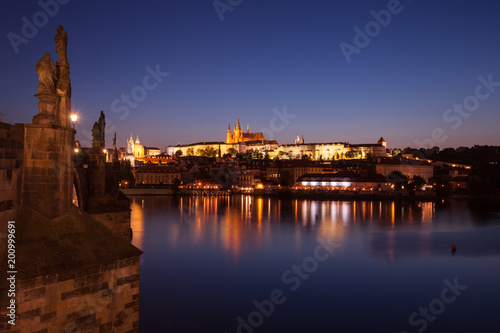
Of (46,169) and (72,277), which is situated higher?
(46,169)

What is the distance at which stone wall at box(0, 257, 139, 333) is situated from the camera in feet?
10.6

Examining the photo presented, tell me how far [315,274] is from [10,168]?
1248cm

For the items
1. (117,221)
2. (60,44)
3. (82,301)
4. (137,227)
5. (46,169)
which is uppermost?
(60,44)

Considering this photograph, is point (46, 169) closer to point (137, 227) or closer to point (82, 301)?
point (82, 301)

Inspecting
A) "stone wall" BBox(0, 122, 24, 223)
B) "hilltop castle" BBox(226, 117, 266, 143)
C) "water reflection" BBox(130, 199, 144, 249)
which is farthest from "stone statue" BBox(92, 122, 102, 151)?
"hilltop castle" BBox(226, 117, 266, 143)

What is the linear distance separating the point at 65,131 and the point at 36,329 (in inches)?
70.4

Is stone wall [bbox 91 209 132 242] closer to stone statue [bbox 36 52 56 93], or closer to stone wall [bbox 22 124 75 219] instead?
stone wall [bbox 22 124 75 219]

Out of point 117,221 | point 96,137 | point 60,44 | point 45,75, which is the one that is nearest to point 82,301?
point 45,75

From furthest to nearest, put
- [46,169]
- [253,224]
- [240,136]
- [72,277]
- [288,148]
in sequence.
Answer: [240,136] → [288,148] → [253,224] → [46,169] → [72,277]

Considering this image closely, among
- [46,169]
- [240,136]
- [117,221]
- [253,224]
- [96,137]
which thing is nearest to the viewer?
[46,169]

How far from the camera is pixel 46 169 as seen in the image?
12.9ft

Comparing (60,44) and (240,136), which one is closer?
(60,44)

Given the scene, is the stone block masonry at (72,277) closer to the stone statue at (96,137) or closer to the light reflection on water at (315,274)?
the light reflection on water at (315,274)

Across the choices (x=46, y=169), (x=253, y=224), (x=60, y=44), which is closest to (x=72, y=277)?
(x=46, y=169)
